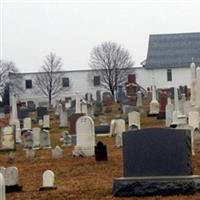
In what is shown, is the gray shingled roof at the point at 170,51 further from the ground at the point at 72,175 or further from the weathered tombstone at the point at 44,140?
the ground at the point at 72,175

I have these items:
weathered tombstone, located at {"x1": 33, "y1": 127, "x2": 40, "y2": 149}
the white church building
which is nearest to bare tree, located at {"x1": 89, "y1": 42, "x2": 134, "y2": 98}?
the white church building

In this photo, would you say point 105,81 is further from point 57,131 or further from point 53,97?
point 57,131

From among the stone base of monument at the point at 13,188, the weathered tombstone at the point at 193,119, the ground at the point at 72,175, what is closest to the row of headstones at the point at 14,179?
the stone base of monument at the point at 13,188

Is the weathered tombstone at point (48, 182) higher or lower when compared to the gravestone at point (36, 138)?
lower

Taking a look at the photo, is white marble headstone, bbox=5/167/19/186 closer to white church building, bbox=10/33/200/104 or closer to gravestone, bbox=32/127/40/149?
gravestone, bbox=32/127/40/149

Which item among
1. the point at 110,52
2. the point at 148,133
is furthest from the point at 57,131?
the point at 110,52

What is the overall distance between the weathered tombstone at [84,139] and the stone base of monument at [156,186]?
866 cm

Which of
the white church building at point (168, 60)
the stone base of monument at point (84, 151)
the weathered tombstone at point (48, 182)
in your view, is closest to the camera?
the weathered tombstone at point (48, 182)

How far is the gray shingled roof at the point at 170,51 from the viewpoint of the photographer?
78.0 meters

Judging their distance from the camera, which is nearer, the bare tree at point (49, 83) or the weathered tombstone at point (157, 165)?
the weathered tombstone at point (157, 165)

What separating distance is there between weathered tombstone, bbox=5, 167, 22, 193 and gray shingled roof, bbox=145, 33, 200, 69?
6467 cm

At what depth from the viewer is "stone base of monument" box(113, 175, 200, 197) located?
466 inches

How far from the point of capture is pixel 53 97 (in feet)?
269

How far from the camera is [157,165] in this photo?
12.2 meters
